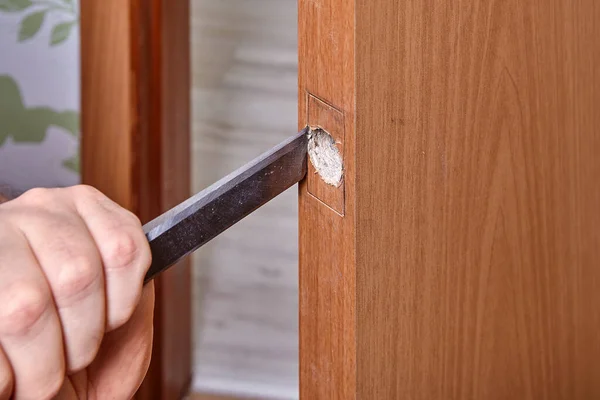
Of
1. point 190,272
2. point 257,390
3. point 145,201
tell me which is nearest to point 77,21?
point 145,201

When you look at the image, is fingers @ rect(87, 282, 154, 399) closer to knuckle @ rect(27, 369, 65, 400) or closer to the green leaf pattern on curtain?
knuckle @ rect(27, 369, 65, 400)

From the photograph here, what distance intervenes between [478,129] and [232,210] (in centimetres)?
11

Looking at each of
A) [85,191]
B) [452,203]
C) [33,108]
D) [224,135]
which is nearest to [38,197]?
[85,191]

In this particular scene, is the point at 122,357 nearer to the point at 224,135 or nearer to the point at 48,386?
the point at 48,386

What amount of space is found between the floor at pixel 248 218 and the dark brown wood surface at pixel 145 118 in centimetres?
3

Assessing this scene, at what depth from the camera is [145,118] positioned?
37.3 inches

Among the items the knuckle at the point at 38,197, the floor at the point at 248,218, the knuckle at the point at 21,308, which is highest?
the knuckle at the point at 38,197

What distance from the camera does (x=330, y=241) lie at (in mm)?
317

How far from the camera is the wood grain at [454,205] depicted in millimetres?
301

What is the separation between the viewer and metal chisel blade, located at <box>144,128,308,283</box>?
281 millimetres

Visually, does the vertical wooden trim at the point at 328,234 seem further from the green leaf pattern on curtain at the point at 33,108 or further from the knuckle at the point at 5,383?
the green leaf pattern on curtain at the point at 33,108

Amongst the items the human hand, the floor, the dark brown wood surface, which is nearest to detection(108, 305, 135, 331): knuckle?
the human hand

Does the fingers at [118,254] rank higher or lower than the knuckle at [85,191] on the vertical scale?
lower

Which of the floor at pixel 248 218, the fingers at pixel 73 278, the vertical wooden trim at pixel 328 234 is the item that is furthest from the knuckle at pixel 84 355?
the floor at pixel 248 218
